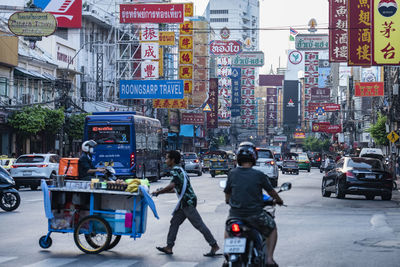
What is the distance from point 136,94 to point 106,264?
40452 millimetres

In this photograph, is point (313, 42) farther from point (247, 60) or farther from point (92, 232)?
point (92, 232)

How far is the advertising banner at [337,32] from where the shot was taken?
110 ft

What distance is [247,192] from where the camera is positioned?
26.7ft

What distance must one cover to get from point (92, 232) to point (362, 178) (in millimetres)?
15218

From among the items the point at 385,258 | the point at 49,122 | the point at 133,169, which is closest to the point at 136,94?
the point at 49,122

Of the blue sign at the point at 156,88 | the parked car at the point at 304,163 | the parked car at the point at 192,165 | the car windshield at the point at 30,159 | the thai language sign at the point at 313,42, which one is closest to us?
the car windshield at the point at 30,159

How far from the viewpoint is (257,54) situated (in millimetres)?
189125

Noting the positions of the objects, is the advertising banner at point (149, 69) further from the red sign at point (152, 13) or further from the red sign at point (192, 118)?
the red sign at point (192, 118)

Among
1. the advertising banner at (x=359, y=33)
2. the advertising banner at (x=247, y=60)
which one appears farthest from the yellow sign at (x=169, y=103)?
the advertising banner at (x=247, y=60)

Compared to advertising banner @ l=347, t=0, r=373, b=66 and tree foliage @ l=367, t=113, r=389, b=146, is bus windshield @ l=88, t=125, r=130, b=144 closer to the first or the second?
advertising banner @ l=347, t=0, r=373, b=66

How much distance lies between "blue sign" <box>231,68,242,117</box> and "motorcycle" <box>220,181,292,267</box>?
145959 millimetres

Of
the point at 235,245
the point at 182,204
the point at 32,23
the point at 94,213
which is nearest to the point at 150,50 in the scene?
the point at 32,23

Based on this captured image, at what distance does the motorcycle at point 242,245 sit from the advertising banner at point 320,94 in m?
151

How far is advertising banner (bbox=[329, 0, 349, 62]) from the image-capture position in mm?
33525
